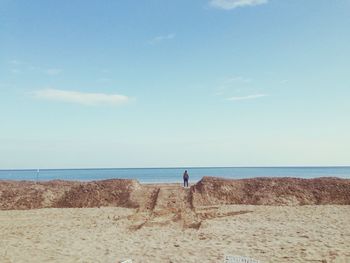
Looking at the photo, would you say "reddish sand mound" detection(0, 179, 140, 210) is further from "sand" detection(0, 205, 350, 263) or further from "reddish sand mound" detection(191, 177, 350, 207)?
"reddish sand mound" detection(191, 177, 350, 207)

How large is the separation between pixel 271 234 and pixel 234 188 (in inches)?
484

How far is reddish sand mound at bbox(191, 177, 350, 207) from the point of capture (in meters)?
25.2

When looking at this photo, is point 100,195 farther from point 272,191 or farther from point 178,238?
point 178,238

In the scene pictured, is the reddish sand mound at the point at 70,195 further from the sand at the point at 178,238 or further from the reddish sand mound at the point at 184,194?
the sand at the point at 178,238

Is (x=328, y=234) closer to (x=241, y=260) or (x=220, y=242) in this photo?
(x=220, y=242)

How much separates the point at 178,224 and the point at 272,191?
10398mm

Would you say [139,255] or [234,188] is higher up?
[234,188]

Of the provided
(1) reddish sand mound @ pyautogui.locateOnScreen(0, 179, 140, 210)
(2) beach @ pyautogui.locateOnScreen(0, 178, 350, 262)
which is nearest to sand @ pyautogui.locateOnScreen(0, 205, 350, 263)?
(2) beach @ pyautogui.locateOnScreen(0, 178, 350, 262)

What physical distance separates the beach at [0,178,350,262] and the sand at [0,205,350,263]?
32 mm

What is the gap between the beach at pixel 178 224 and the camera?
12.5 m

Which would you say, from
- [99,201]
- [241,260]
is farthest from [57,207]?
[241,260]

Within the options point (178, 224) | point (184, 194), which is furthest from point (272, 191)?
point (178, 224)

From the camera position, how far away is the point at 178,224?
18297 millimetres

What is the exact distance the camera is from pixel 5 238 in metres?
15.3
